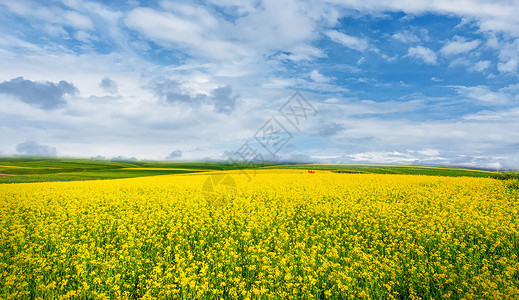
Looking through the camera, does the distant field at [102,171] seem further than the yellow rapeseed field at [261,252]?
Yes

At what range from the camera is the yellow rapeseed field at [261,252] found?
5.46 m

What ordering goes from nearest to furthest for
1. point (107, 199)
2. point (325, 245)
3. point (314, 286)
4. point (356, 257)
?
point (314, 286), point (356, 257), point (325, 245), point (107, 199)

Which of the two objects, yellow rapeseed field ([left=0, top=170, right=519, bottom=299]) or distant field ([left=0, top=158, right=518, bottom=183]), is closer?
yellow rapeseed field ([left=0, top=170, right=519, bottom=299])

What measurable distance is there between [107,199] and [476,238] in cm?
1661

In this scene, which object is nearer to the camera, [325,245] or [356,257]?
[356,257]

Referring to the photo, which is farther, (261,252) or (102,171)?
(102,171)

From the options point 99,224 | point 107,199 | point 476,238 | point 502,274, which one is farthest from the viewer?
point 107,199

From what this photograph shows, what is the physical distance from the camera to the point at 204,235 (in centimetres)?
889

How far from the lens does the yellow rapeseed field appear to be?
17.9 ft

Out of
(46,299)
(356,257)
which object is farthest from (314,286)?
(46,299)

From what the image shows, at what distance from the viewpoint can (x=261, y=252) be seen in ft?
23.6

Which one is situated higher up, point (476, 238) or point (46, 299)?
point (476, 238)

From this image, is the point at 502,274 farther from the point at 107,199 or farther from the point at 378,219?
the point at 107,199

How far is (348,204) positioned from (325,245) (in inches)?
199
